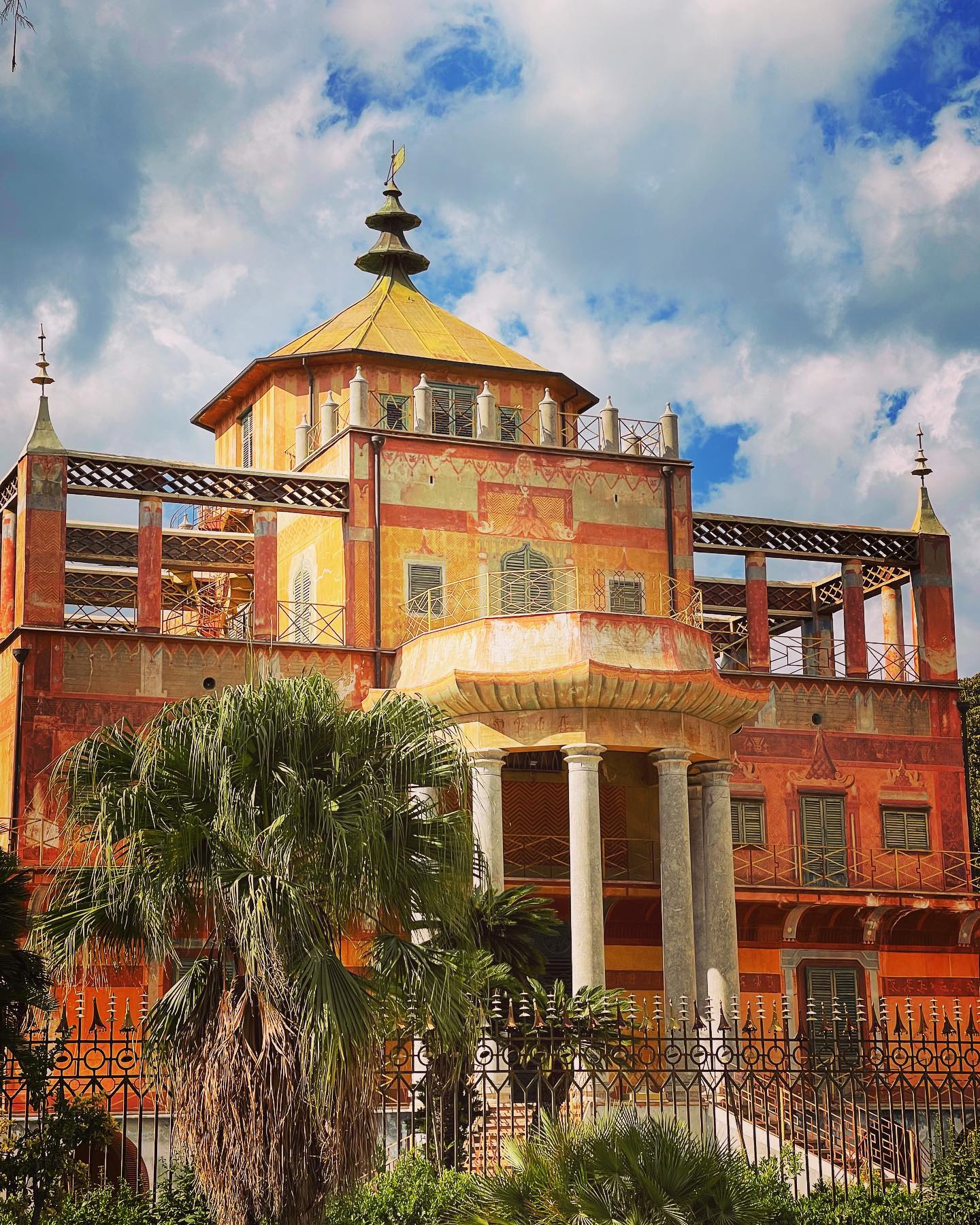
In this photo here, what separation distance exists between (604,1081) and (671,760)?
30.7 ft

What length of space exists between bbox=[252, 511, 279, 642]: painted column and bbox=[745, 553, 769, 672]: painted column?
9273 millimetres

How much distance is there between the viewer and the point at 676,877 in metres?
27.6

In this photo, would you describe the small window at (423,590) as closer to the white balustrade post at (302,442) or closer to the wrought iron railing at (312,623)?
the wrought iron railing at (312,623)

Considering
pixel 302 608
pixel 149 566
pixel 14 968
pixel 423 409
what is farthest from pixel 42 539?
pixel 14 968

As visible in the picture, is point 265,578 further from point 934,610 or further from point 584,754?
point 934,610

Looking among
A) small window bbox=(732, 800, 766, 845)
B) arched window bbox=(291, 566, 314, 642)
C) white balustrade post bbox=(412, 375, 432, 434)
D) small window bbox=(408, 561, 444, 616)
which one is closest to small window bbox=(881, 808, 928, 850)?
small window bbox=(732, 800, 766, 845)

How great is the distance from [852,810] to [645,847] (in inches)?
199

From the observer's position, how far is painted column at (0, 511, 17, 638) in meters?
32.2

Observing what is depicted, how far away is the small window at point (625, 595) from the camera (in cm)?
3388

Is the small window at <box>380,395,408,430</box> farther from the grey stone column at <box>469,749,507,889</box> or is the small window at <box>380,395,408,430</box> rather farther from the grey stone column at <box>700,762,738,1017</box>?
the grey stone column at <box>700,762,738,1017</box>

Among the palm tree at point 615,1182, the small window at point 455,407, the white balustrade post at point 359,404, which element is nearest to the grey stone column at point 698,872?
the white balustrade post at point 359,404

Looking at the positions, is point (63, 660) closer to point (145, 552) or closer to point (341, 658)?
point (145, 552)

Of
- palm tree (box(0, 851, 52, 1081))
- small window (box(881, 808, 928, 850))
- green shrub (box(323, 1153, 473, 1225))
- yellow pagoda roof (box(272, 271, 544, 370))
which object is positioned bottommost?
green shrub (box(323, 1153, 473, 1225))

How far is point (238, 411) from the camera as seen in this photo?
1577 inches
